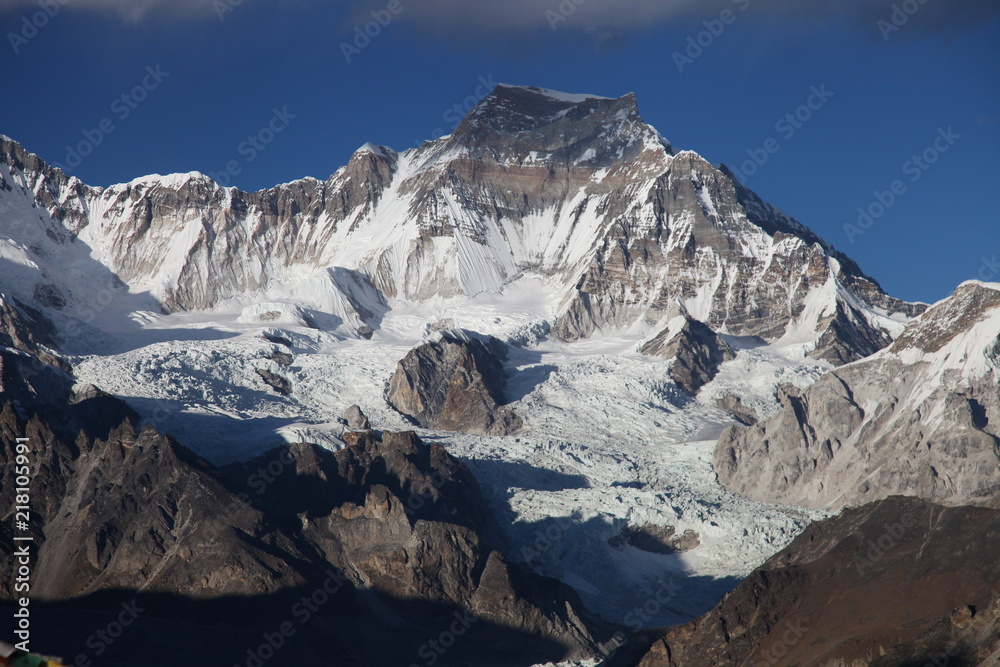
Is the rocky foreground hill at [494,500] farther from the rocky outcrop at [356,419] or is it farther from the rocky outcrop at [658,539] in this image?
the rocky outcrop at [356,419]

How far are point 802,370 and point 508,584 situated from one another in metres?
96.1

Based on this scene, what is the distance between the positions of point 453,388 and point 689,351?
37.7 metres

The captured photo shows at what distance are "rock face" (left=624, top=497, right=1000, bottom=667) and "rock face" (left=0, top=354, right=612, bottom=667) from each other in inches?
1044

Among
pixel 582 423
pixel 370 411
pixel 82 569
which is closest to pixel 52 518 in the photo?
pixel 82 569

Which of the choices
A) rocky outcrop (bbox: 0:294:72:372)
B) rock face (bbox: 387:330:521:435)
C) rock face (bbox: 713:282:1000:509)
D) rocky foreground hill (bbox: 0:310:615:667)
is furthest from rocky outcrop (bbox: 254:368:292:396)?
rock face (bbox: 713:282:1000:509)

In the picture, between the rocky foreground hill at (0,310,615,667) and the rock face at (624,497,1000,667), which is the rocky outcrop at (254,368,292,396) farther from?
the rock face at (624,497,1000,667)

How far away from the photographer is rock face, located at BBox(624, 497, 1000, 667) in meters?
57.9

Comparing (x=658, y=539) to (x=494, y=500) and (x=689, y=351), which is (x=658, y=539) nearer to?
(x=494, y=500)

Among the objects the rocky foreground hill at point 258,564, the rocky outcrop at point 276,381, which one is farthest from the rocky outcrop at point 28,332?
the rocky foreground hill at point 258,564

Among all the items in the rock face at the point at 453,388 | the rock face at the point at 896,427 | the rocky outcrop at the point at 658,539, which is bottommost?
the rocky outcrop at the point at 658,539

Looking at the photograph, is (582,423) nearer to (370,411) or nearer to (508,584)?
(370,411)

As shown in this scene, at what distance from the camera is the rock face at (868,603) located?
5788 cm

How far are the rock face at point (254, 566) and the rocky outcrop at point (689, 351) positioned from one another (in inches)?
2685

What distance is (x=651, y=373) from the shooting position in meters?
182
